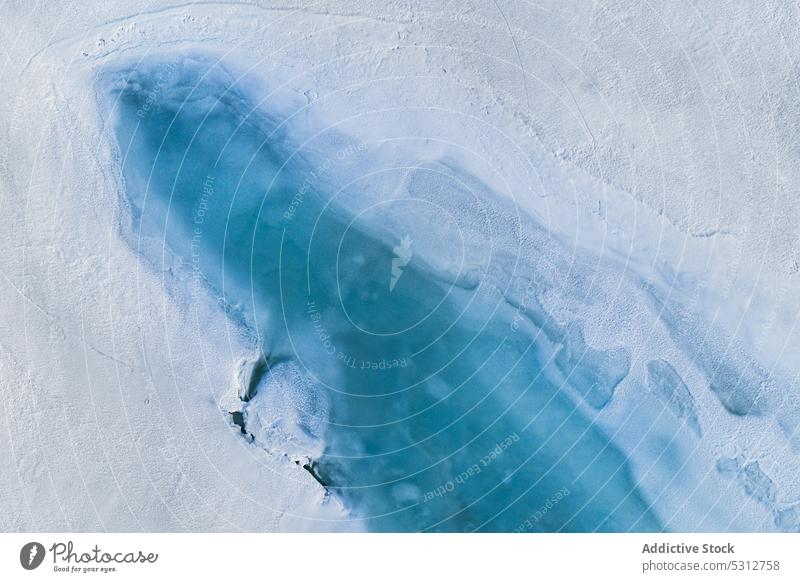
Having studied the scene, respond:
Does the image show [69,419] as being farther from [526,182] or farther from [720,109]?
[720,109]

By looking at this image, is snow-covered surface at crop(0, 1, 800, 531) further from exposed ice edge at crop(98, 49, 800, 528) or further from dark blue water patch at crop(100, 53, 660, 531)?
dark blue water patch at crop(100, 53, 660, 531)
